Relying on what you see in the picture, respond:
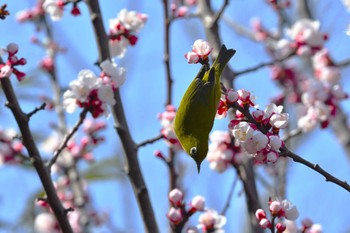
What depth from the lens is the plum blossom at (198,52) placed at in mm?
1850

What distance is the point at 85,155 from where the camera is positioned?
393 cm

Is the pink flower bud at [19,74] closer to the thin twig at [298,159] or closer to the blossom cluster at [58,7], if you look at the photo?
the blossom cluster at [58,7]

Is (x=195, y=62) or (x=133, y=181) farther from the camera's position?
(x=133, y=181)

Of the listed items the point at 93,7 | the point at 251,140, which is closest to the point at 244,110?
the point at 251,140

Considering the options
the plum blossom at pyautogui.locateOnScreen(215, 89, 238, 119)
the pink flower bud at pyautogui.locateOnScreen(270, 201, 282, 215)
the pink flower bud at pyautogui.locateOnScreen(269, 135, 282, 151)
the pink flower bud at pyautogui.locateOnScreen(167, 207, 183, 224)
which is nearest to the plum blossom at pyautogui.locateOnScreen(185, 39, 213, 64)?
the plum blossom at pyautogui.locateOnScreen(215, 89, 238, 119)

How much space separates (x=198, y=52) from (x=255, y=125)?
29 centimetres

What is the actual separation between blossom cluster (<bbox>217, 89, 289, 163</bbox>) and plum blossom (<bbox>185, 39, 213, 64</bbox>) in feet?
0.47

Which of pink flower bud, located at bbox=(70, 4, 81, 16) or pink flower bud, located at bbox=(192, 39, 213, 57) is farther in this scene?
pink flower bud, located at bbox=(70, 4, 81, 16)

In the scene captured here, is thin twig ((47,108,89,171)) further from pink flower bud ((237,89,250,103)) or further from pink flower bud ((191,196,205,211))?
pink flower bud ((237,89,250,103))

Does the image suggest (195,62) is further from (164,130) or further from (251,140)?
(164,130)

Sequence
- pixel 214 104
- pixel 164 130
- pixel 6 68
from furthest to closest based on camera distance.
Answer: pixel 164 130
pixel 6 68
pixel 214 104

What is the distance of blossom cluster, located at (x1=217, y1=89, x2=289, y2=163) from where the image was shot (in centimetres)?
172

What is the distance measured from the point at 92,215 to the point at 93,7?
1.76 m

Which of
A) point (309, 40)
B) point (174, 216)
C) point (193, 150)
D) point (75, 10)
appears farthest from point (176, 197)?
point (309, 40)
